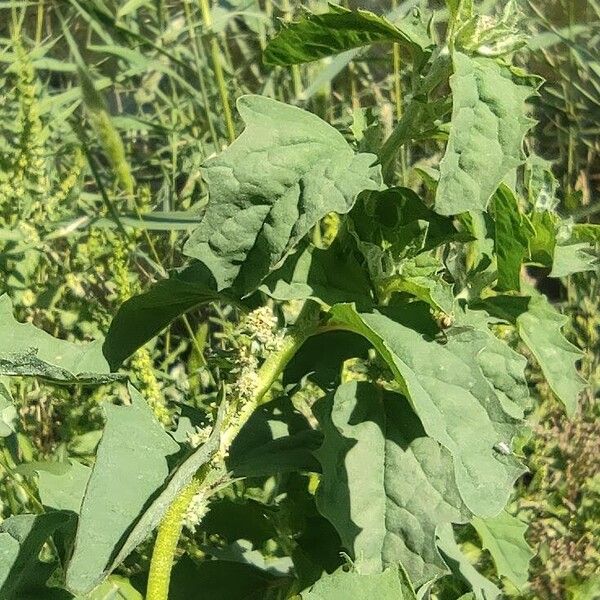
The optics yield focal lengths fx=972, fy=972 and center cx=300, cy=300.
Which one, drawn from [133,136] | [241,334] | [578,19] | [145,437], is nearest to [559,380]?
[241,334]

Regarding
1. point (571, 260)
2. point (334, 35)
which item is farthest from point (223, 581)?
point (334, 35)

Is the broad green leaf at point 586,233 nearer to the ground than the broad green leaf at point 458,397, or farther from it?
farther from it

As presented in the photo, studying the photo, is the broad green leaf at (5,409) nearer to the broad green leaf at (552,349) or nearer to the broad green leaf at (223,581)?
the broad green leaf at (223,581)

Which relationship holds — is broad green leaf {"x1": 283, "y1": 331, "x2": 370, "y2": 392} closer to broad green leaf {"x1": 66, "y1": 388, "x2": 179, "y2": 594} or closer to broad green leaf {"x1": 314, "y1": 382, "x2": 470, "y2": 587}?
broad green leaf {"x1": 314, "y1": 382, "x2": 470, "y2": 587}

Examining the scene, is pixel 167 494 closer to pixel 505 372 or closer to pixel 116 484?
pixel 116 484

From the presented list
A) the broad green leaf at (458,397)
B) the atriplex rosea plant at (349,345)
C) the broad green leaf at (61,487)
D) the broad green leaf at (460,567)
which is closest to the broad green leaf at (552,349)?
the atriplex rosea plant at (349,345)

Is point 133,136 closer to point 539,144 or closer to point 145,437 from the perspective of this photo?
point 539,144
